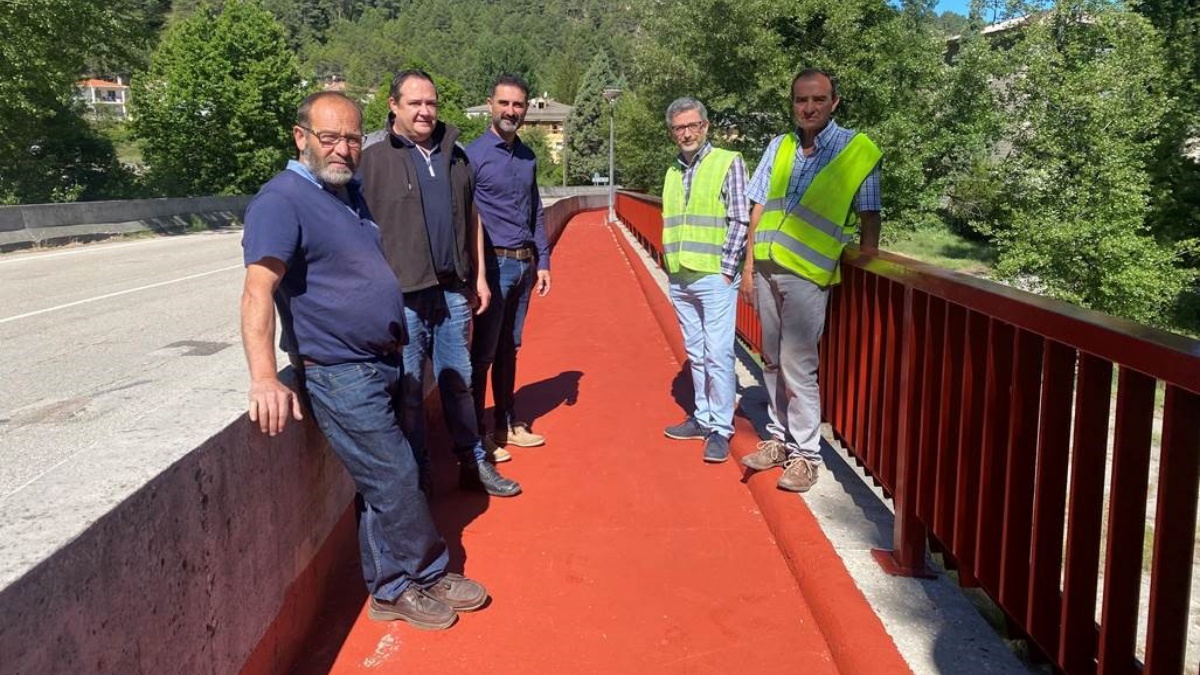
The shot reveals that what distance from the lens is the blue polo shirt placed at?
2727 mm

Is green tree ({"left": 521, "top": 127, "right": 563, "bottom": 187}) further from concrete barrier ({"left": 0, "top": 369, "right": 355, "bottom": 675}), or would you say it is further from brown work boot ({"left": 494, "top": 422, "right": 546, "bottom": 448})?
concrete barrier ({"left": 0, "top": 369, "right": 355, "bottom": 675})

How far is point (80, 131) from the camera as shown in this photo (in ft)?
112

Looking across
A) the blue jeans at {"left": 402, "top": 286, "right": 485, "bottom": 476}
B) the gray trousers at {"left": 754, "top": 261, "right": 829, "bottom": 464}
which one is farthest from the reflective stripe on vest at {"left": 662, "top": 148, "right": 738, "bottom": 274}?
the blue jeans at {"left": 402, "top": 286, "right": 485, "bottom": 476}

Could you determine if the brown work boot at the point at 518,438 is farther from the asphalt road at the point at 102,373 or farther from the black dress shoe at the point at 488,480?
the asphalt road at the point at 102,373

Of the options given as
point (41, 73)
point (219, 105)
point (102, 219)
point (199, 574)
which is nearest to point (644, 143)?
point (219, 105)

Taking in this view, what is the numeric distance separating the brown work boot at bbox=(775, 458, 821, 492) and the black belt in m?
1.88

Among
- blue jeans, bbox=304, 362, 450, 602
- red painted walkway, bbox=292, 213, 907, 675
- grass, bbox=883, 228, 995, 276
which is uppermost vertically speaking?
blue jeans, bbox=304, 362, 450, 602

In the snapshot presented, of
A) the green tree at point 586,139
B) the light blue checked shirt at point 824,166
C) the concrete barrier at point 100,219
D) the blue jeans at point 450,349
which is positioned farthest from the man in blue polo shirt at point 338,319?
the green tree at point 586,139

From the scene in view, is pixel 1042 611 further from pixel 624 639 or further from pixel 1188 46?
pixel 1188 46

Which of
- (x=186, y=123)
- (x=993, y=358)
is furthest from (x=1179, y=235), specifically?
(x=186, y=123)

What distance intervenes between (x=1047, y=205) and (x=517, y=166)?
21335mm

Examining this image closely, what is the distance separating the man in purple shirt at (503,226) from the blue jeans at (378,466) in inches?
65.4

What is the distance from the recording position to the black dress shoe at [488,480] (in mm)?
4418

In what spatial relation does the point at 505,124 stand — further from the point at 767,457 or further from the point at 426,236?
the point at 767,457
